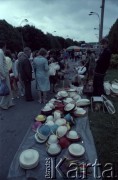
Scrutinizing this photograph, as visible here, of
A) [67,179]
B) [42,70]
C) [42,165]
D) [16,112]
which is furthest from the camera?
[42,70]

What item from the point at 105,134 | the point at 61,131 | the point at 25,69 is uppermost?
the point at 25,69

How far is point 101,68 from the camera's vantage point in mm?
9484

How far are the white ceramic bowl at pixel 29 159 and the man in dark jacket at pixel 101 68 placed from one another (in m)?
5.17

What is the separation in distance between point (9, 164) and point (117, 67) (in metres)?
22.0

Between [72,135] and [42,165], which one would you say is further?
[72,135]

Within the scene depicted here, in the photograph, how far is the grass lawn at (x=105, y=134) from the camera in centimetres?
505

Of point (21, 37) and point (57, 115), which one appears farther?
point (21, 37)

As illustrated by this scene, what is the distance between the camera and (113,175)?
4.35 meters

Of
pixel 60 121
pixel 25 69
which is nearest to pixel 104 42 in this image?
pixel 25 69

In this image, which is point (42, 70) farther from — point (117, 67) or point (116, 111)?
point (117, 67)

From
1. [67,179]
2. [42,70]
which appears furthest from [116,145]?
[42,70]

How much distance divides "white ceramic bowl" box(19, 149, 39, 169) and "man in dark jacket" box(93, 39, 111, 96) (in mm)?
5166

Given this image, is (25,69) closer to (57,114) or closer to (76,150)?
(57,114)

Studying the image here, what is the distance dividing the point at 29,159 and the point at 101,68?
5511 millimetres
